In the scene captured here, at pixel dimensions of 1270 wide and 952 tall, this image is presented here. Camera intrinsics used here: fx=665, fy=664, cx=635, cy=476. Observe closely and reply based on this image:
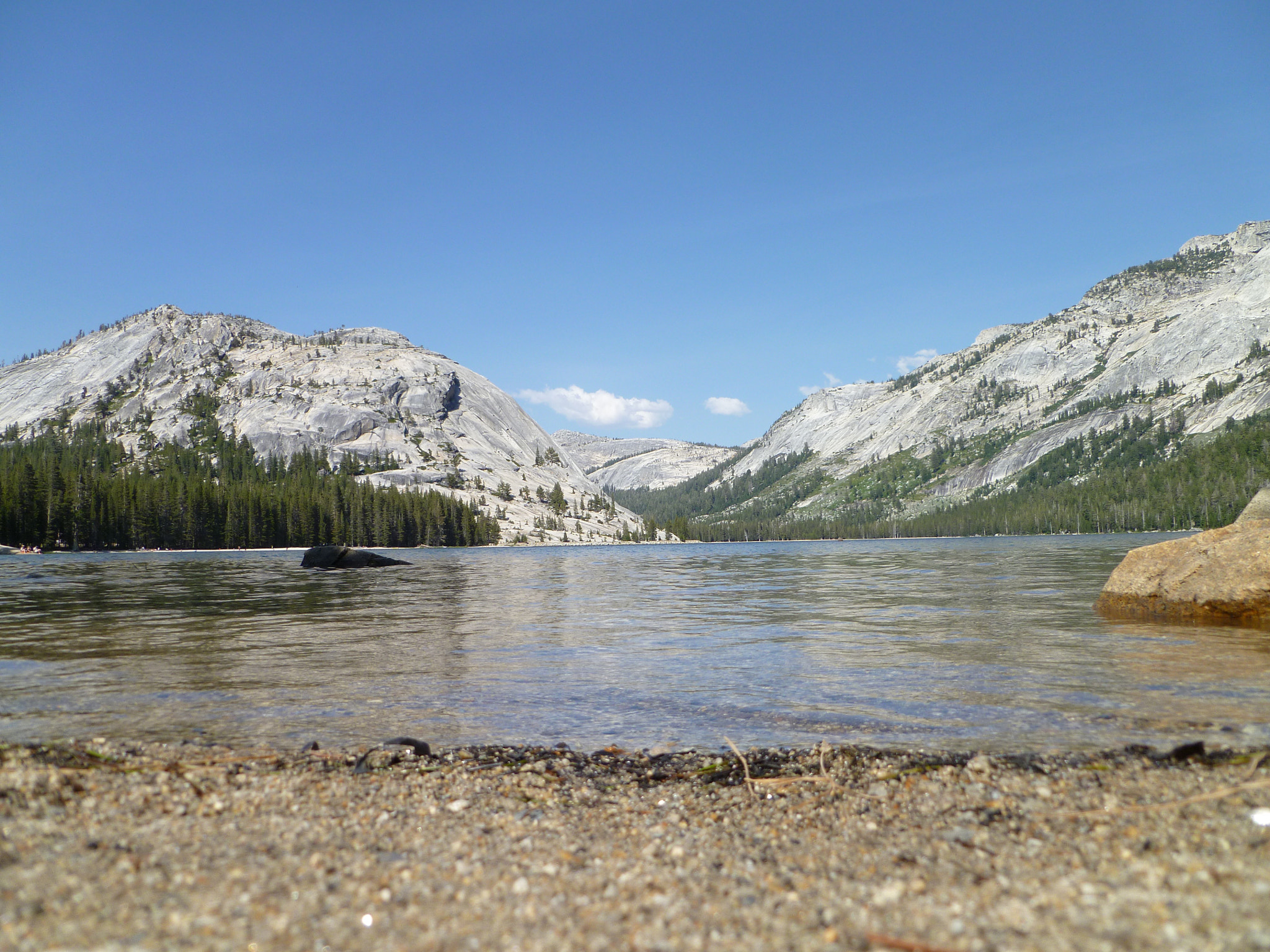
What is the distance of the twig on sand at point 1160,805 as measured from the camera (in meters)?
6.73

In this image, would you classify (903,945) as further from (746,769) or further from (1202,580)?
(1202,580)

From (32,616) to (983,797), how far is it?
35.7 metres

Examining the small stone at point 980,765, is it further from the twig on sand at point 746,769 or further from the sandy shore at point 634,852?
the twig on sand at point 746,769

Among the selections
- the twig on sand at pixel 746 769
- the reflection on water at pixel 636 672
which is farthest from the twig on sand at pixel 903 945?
the reflection on water at pixel 636 672

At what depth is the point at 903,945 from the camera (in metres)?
4.43

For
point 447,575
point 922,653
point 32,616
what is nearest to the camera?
point 922,653

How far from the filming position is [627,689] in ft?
47.7

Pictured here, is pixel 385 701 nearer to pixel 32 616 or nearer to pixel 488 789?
pixel 488 789

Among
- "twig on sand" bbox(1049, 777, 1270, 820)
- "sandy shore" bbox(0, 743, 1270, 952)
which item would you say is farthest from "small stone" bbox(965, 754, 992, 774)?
"twig on sand" bbox(1049, 777, 1270, 820)

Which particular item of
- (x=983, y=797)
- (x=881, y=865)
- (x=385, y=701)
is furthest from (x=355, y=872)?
(x=385, y=701)

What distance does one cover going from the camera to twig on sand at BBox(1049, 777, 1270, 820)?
6.73m

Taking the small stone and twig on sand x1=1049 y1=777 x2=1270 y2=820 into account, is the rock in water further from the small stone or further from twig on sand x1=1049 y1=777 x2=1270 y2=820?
twig on sand x1=1049 y1=777 x2=1270 y2=820

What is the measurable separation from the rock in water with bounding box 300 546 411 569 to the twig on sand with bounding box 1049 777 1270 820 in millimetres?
74673

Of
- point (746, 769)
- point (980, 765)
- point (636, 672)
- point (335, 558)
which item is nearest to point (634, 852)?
point (746, 769)
